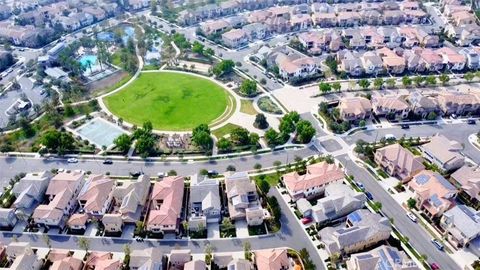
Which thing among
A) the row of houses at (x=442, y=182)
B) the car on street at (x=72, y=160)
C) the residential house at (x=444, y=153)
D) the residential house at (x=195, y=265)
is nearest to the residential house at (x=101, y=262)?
the residential house at (x=195, y=265)

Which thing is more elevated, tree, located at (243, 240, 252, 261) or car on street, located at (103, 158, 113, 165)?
car on street, located at (103, 158, 113, 165)

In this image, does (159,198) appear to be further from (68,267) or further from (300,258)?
(300,258)

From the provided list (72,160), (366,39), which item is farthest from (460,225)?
(366,39)

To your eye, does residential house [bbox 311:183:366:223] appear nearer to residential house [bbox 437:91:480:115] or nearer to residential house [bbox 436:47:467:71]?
residential house [bbox 437:91:480:115]

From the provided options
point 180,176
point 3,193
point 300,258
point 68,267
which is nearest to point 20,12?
point 3,193

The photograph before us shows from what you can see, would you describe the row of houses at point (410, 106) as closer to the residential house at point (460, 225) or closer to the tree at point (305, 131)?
the tree at point (305, 131)

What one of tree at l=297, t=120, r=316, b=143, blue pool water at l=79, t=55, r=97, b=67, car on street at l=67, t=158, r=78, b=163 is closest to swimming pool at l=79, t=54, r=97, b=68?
blue pool water at l=79, t=55, r=97, b=67
